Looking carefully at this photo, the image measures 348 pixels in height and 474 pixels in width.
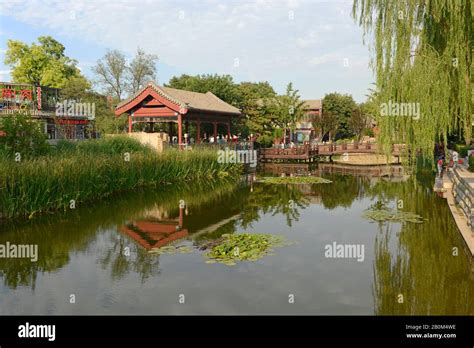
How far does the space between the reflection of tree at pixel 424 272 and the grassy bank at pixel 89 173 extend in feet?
32.7

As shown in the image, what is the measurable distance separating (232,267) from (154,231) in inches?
158

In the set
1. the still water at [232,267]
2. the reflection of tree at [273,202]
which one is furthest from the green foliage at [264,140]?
the still water at [232,267]

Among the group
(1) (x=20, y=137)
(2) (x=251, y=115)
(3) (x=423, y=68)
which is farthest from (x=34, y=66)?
(3) (x=423, y=68)

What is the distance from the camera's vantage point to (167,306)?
677 centimetres

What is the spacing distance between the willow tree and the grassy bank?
33.1 feet

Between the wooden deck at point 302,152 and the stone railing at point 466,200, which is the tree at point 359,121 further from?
the stone railing at point 466,200

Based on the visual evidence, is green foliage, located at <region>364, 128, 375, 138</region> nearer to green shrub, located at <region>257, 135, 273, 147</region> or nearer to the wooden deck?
the wooden deck

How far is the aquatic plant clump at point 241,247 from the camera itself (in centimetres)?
929

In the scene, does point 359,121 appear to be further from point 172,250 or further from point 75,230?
point 172,250

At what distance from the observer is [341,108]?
56.5m

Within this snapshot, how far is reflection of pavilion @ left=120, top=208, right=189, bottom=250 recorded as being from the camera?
35.8 feet

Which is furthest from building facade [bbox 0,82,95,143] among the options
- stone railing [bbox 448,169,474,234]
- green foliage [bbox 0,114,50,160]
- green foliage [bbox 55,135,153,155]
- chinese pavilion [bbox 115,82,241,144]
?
stone railing [bbox 448,169,474,234]

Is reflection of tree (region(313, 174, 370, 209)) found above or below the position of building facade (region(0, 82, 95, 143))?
below
